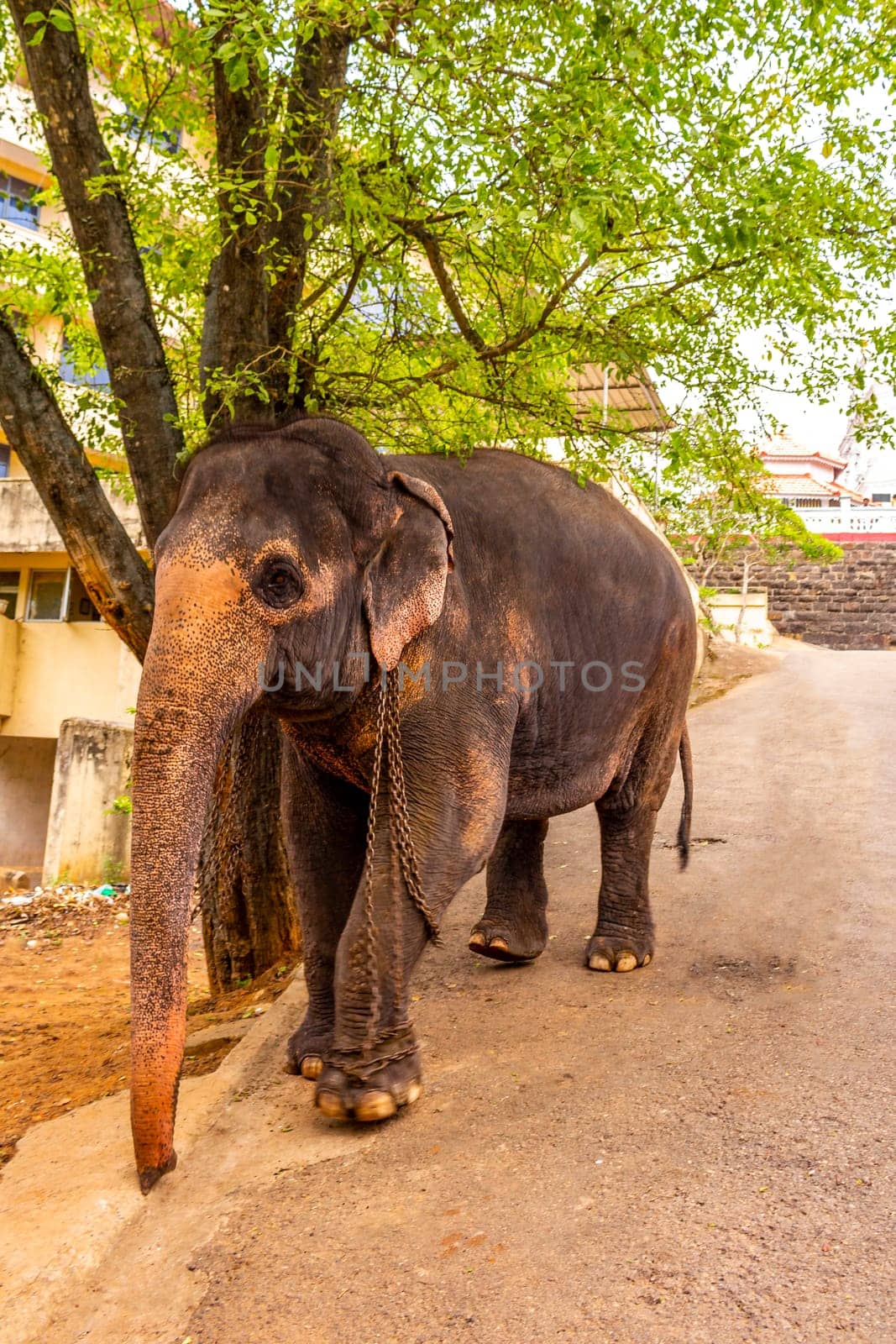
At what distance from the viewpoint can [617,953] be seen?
4.49 meters

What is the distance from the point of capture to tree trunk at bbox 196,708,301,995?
4977 millimetres

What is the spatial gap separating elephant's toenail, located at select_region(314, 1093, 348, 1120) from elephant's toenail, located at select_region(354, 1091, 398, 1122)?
0.04 m

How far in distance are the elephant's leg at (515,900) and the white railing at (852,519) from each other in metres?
28.6

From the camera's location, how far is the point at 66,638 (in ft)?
49.2

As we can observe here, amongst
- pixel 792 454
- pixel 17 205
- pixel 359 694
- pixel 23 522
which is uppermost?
pixel 792 454

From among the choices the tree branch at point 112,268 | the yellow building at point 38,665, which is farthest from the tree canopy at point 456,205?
the yellow building at point 38,665

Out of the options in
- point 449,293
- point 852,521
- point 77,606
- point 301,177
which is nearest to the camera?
point 301,177

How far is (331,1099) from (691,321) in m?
3.52

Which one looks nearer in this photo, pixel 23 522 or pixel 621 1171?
pixel 621 1171

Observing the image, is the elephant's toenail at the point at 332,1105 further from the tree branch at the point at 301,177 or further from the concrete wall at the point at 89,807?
the concrete wall at the point at 89,807

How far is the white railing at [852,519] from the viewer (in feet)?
104

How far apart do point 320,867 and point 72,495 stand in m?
2.10

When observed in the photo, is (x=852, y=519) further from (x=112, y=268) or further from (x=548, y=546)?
(x=548, y=546)

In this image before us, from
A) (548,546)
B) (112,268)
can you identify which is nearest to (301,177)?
(112,268)
